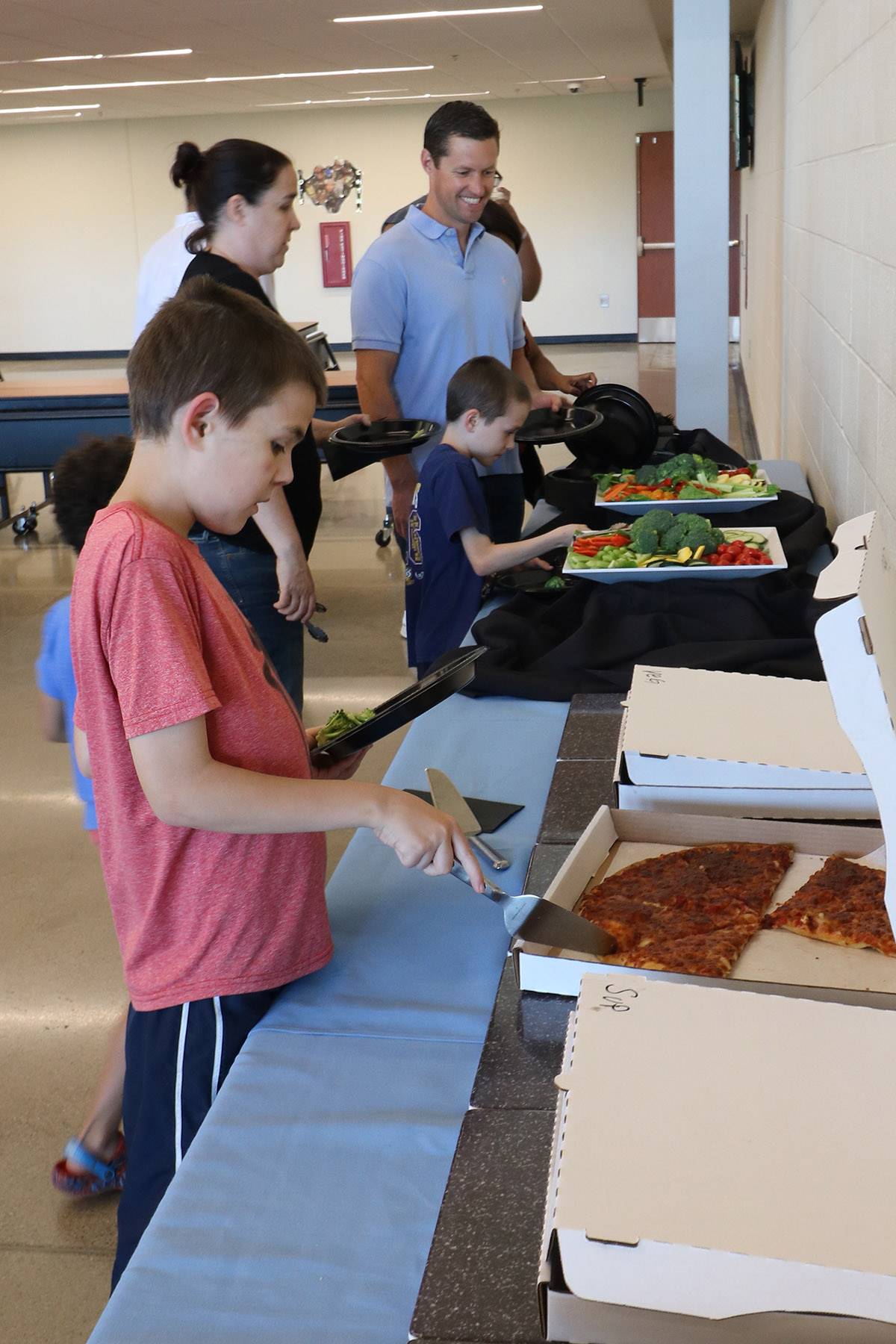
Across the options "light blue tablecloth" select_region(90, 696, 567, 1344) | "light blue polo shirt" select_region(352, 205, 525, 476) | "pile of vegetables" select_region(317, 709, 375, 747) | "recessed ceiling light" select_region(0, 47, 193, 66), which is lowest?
"light blue tablecloth" select_region(90, 696, 567, 1344)

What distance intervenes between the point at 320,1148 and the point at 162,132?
1606 cm

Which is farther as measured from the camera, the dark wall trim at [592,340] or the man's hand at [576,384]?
the dark wall trim at [592,340]

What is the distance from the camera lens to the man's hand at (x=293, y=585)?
2.03 meters

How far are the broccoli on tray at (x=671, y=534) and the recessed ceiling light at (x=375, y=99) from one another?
40.9 feet

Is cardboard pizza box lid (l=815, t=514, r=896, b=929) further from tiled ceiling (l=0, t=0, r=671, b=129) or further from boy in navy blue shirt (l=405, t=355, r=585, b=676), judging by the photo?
tiled ceiling (l=0, t=0, r=671, b=129)

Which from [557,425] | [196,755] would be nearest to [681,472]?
[557,425]

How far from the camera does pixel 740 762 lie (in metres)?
1.12

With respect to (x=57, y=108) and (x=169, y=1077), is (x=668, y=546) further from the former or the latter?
(x=57, y=108)

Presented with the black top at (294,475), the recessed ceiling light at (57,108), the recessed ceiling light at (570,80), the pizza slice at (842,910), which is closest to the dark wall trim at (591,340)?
the recessed ceiling light at (570,80)

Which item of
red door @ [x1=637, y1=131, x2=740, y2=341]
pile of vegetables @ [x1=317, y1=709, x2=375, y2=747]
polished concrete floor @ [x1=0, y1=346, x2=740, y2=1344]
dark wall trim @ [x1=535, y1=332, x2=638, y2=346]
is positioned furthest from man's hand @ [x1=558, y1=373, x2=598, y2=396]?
dark wall trim @ [x1=535, y1=332, x2=638, y2=346]

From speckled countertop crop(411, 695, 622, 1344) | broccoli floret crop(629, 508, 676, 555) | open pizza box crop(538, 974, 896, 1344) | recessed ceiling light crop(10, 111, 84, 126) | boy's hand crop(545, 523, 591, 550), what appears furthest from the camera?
recessed ceiling light crop(10, 111, 84, 126)

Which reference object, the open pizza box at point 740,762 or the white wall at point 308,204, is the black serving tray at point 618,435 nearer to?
the open pizza box at point 740,762

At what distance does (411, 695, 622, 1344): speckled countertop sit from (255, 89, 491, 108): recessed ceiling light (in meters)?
13.8

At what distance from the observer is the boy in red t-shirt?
1.00 meters
